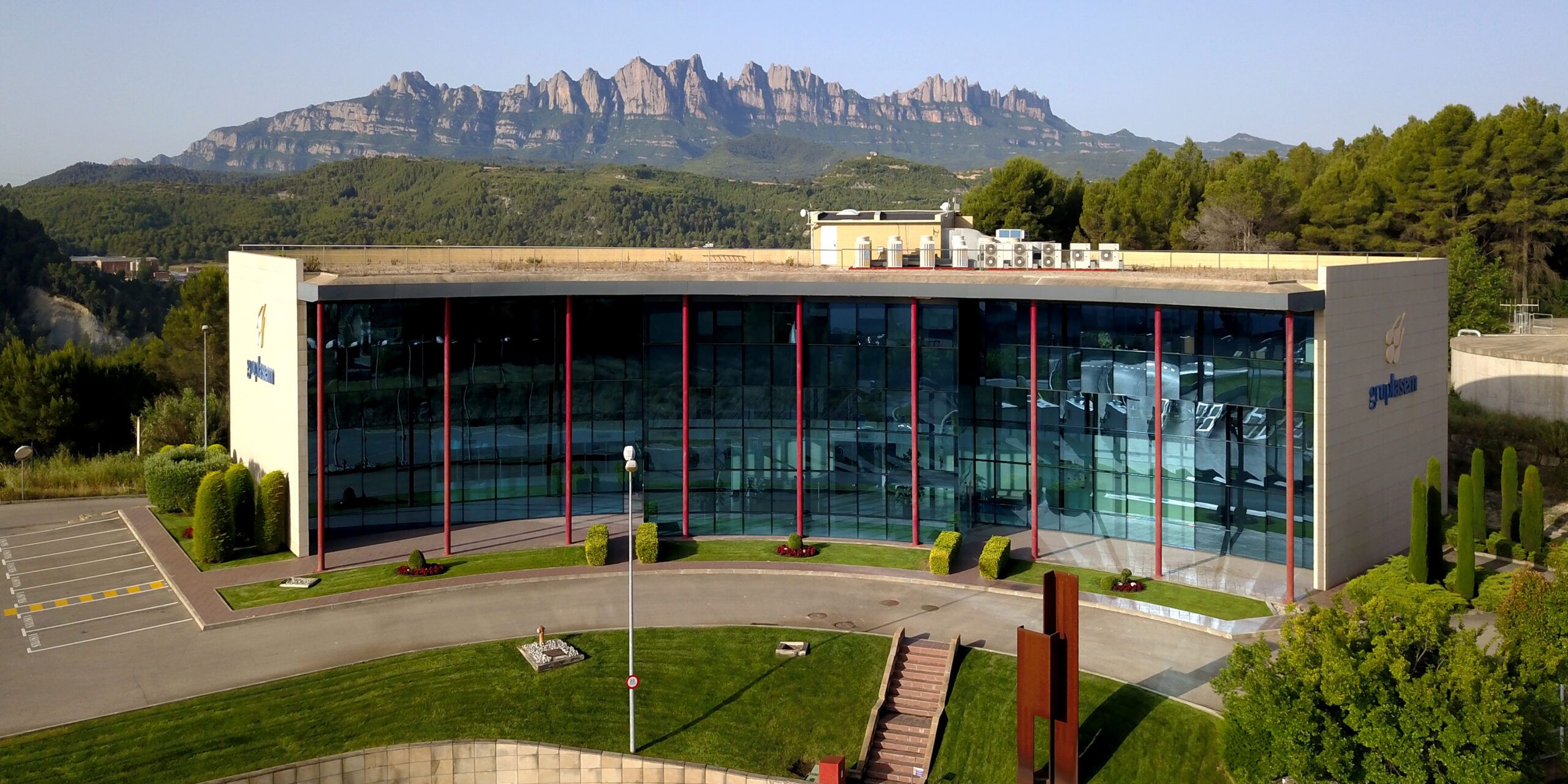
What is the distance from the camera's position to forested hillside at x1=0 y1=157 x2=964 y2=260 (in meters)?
140

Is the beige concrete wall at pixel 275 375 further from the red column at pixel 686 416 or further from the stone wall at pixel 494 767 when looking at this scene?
the stone wall at pixel 494 767

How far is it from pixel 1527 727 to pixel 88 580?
37.8m

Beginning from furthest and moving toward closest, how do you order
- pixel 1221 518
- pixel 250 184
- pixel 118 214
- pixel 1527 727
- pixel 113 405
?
pixel 250 184, pixel 118 214, pixel 113 405, pixel 1221 518, pixel 1527 727

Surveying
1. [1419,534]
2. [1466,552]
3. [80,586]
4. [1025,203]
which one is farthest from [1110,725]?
[1025,203]

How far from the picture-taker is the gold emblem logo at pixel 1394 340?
37.2 metres

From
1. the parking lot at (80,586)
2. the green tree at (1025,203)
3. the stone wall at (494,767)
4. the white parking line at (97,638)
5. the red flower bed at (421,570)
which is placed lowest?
the stone wall at (494,767)

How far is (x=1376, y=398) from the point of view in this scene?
3697 centimetres

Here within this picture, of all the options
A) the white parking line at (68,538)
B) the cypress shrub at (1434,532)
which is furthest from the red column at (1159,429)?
the white parking line at (68,538)

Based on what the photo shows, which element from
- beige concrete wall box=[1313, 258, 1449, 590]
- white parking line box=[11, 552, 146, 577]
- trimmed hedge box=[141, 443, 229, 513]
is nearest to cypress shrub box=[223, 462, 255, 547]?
white parking line box=[11, 552, 146, 577]

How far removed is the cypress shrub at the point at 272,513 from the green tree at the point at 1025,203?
44.2m

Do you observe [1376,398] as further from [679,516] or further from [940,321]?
[679,516]

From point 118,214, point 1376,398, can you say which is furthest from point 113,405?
point 118,214

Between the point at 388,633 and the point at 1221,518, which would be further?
the point at 1221,518

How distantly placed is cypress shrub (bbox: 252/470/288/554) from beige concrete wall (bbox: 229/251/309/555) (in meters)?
0.26
